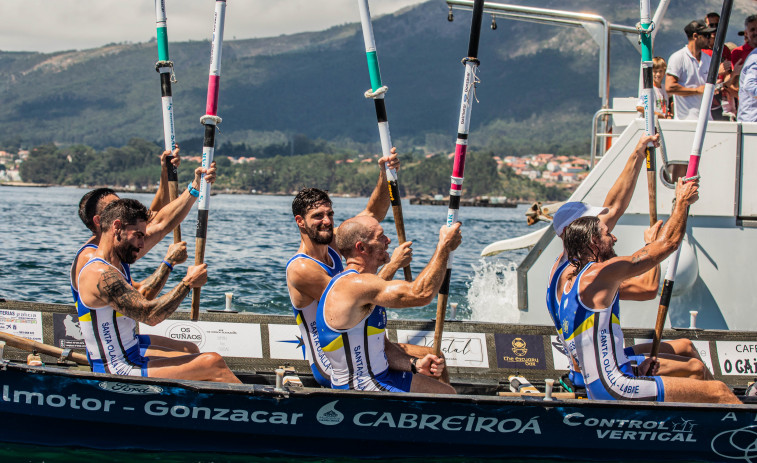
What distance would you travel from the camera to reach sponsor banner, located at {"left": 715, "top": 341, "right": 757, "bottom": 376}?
30.0 feet

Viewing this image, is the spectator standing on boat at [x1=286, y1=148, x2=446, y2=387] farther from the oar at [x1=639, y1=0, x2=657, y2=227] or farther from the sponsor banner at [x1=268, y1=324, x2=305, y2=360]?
the oar at [x1=639, y1=0, x2=657, y2=227]

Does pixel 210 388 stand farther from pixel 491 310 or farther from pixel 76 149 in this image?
pixel 76 149

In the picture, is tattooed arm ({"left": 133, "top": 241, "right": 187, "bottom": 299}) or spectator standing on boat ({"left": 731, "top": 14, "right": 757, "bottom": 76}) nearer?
tattooed arm ({"left": 133, "top": 241, "right": 187, "bottom": 299})

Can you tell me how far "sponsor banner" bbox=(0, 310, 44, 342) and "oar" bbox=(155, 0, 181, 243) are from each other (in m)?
2.36

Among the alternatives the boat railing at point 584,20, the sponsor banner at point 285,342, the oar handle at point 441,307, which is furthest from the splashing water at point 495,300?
the oar handle at point 441,307

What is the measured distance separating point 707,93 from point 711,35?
4069mm

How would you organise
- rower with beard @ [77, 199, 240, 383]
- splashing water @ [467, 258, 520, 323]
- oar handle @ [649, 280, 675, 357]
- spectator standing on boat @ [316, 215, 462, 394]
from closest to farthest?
1. spectator standing on boat @ [316, 215, 462, 394]
2. rower with beard @ [77, 199, 240, 383]
3. oar handle @ [649, 280, 675, 357]
4. splashing water @ [467, 258, 520, 323]

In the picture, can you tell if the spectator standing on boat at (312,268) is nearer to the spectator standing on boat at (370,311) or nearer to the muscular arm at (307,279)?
the muscular arm at (307,279)

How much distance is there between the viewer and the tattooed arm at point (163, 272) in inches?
247

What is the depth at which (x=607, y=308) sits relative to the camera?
6309 mm

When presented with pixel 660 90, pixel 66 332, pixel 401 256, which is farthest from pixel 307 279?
pixel 660 90

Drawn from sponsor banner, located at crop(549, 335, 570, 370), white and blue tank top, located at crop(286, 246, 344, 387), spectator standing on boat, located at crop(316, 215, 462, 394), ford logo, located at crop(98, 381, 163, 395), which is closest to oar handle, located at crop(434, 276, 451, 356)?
spectator standing on boat, located at crop(316, 215, 462, 394)

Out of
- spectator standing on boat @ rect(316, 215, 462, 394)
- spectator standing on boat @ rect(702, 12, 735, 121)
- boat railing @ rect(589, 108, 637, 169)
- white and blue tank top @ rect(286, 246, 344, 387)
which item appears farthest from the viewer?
boat railing @ rect(589, 108, 637, 169)

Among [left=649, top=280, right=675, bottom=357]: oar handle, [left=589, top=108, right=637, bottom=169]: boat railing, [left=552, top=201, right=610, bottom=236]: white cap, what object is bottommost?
[left=649, top=280, right=675, bottom=357]: oar handle
